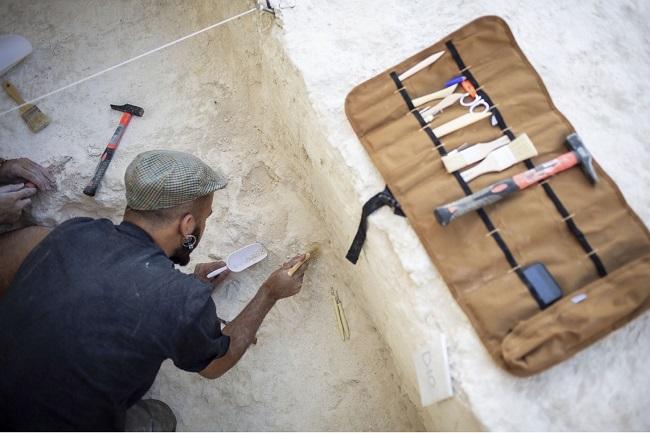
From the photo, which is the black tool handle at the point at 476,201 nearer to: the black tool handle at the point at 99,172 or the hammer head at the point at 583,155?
the hammer head at the point at 583,155

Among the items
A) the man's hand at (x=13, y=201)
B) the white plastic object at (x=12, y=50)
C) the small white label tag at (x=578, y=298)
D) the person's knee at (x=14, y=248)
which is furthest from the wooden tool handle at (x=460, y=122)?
the white plastic object at (x=12, y=50)

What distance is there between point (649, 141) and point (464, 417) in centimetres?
122

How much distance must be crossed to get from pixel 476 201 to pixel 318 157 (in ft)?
2.63

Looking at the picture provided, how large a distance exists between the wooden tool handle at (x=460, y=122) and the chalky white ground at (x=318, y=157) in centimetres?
29

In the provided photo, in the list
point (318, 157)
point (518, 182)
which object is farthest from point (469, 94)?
point (318, 157)

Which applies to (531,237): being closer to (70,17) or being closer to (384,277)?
(384,277)

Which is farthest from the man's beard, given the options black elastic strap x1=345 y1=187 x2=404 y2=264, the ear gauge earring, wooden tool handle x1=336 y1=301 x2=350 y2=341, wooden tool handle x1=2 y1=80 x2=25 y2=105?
wooden tool handle x1=2 y1=80 x2=25 y2=105

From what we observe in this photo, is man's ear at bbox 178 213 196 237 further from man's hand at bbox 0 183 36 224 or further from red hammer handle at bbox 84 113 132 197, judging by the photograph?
man's hand at bbox 0 183 36 224

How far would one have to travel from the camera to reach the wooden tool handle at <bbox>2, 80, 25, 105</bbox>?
2.90 metres

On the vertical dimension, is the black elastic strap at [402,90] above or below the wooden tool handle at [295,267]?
above

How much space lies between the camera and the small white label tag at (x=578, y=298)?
1.54 meters

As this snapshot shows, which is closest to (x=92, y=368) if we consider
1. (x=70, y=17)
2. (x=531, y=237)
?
(x=531, y=237)

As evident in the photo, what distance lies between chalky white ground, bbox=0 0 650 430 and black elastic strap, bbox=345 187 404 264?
4cm

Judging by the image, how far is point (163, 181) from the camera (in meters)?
1.85
